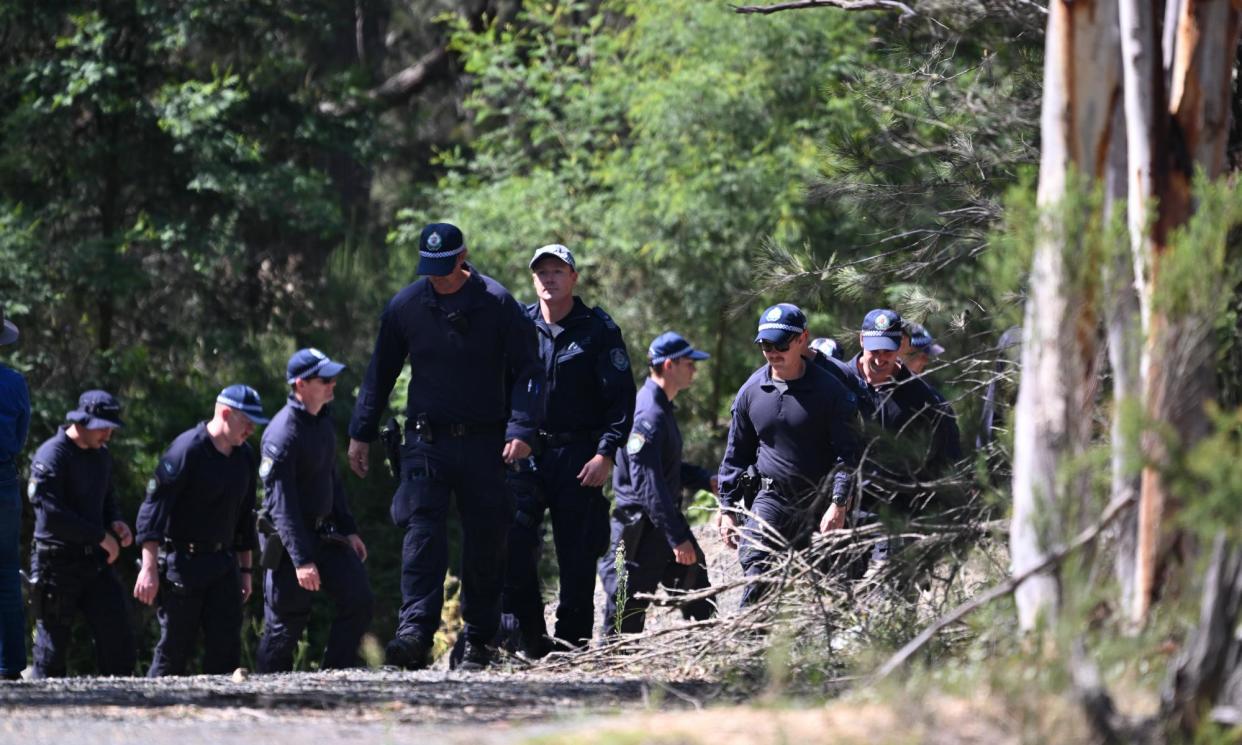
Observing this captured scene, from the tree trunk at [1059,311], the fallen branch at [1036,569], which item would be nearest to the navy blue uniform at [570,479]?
the tree trunk at [1059,311]

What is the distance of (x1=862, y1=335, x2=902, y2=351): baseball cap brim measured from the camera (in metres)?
9.66

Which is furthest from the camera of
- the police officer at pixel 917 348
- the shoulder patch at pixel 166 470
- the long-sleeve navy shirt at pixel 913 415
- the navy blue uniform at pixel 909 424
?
the shoulder patch at pixel 166 470

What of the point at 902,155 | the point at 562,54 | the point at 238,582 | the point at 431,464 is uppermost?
the point at 562,54

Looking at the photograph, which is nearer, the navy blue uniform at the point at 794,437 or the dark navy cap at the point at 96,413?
the navy blue uniform at the point at 794,437

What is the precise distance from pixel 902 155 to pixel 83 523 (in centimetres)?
554

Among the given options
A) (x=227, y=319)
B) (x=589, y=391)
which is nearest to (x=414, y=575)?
(x=589, y=391)

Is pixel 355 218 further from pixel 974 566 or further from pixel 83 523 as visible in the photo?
pixel 974 566

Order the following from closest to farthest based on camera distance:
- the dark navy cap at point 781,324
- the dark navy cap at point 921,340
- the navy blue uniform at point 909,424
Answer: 1. the navy blue uniform at point 909,424
2. the dark navy cap at point 781,324
3. the dark navy cap at point 921,340

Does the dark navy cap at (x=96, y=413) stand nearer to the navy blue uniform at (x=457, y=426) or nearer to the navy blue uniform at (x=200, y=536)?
the navy blue uniform at (x=200, y=536)

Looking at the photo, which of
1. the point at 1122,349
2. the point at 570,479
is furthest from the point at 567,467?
the point at 1122,349

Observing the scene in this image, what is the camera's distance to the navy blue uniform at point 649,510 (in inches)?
396

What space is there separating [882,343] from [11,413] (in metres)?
4.53

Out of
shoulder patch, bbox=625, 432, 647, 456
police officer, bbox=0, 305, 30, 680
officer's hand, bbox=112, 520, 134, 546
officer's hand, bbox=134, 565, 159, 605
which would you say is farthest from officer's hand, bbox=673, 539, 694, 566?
officer's hand, bbox=112, 520, 134, 546

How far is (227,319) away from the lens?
71.1 ft
